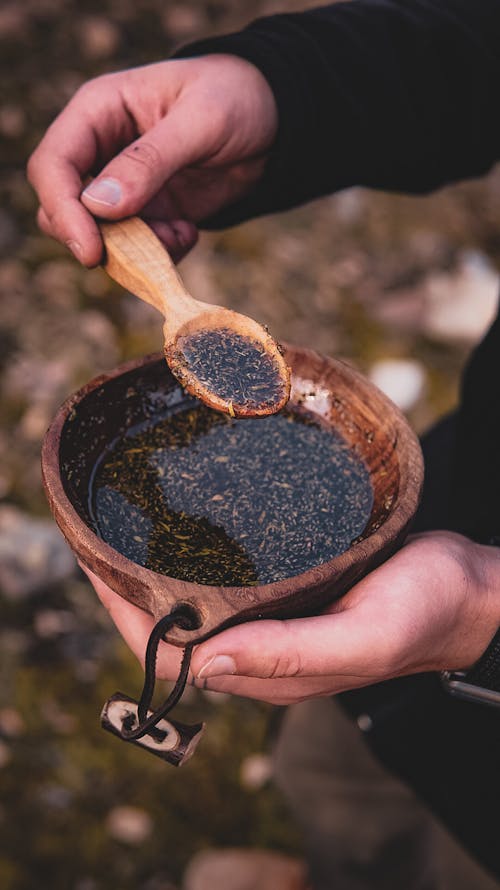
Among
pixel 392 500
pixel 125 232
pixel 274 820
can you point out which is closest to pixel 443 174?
pixel 125 232

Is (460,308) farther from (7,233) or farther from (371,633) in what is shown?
(371,633)

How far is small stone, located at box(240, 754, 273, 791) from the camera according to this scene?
127 inches

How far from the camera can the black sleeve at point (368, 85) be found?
2389 mm

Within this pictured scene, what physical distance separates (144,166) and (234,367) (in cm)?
62

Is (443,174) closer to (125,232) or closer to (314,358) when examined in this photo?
(314,358)

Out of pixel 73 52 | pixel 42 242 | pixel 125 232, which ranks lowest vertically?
pixel 42 242

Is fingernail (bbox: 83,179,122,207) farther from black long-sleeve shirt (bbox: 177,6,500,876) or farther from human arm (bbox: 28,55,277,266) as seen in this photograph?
black long-sleeve shirt (bbox: 177,6,500,876)

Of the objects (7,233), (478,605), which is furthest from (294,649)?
(7,233)

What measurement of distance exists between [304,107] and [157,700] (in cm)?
231

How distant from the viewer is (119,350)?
436 cm

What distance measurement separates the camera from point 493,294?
15.8ft

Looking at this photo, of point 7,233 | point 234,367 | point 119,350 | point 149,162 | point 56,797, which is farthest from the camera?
point 7,233

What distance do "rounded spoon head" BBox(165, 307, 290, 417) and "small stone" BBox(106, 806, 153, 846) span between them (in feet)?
A: 6.28

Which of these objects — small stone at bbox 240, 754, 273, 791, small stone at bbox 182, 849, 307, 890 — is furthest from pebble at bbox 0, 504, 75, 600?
small stone at bbox 182, 849, 307, 890
